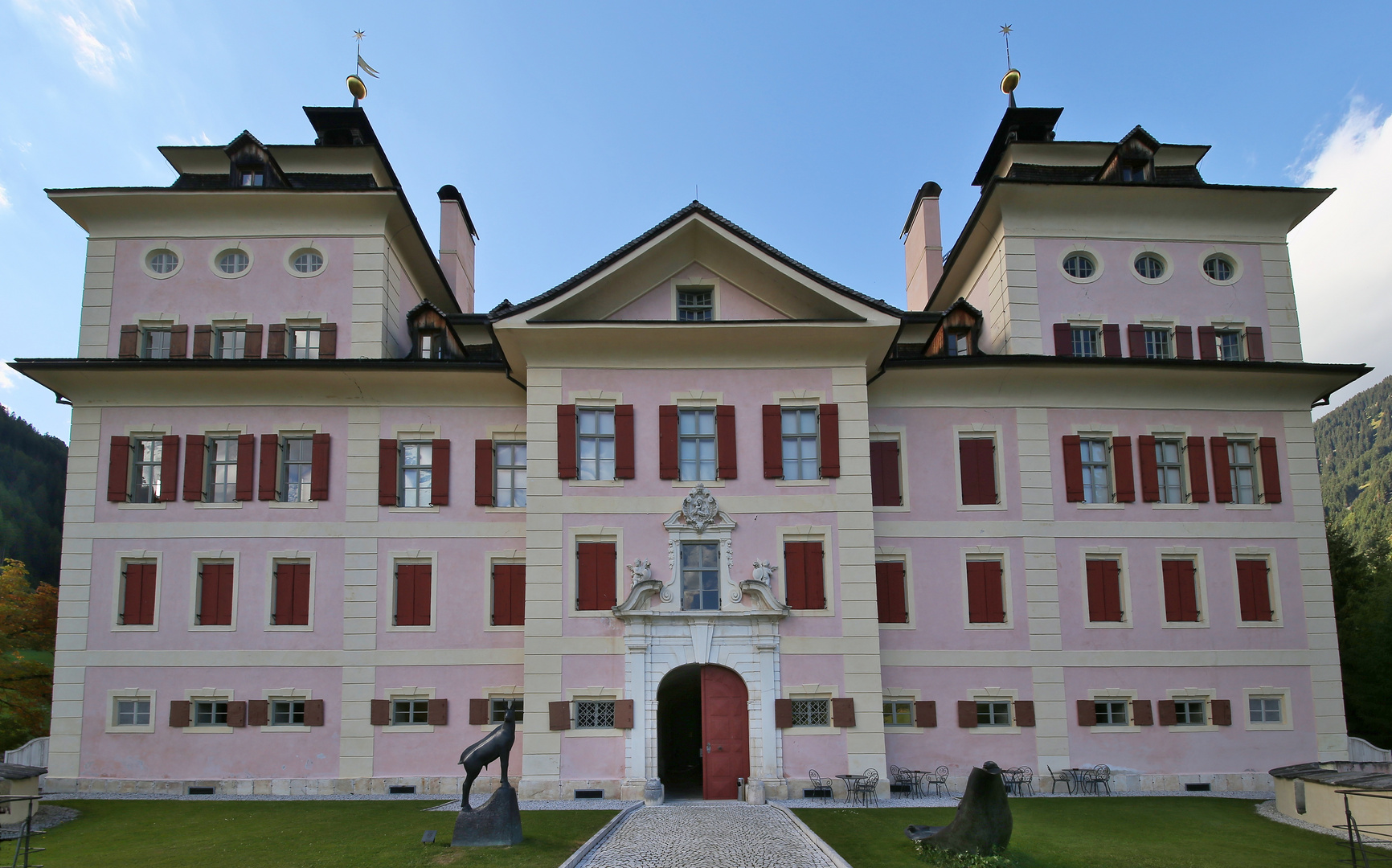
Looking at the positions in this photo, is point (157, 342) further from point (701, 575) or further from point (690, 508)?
point (701, 575)

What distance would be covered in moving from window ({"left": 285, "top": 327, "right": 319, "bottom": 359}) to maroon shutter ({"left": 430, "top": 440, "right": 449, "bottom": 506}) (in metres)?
4.45

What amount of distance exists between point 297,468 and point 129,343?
588 cm

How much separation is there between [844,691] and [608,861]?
29.4 feet

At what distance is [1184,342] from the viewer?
1077 inches

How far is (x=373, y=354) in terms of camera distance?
26.7 meters

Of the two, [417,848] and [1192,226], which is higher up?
[1192,226]

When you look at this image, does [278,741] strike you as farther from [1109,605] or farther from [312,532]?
[1109,605]

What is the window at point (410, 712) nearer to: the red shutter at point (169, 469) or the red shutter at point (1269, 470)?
the red shutter at point (169, 469)

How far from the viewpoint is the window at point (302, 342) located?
27.0 m

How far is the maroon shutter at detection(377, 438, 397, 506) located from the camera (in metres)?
25.9

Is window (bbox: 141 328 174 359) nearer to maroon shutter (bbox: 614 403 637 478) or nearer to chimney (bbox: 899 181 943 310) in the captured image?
maroon shutter (bbox: 614 403 637 478)

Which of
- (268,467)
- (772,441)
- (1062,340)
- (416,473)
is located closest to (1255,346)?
(1062,340)

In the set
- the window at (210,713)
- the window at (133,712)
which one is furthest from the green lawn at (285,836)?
the window at (210,713)

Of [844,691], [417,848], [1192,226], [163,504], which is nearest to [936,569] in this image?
[844,691]
